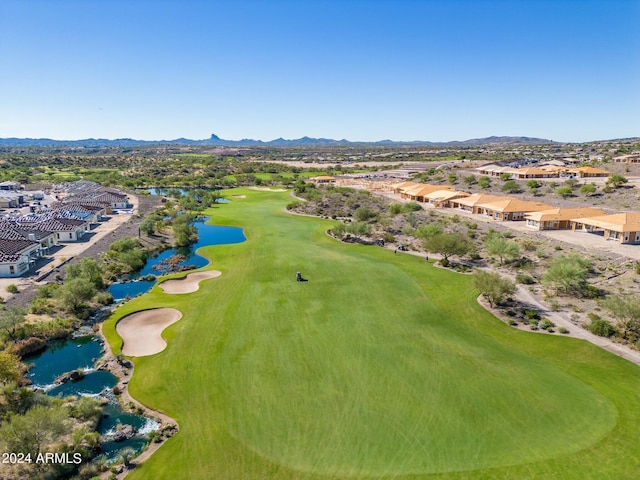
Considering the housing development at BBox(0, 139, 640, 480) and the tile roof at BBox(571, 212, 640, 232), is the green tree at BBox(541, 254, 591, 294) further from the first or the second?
the tile roof at BBox(571, 212, 640, 232)

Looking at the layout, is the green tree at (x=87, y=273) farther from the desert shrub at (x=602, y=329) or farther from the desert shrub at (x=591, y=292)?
the desert shrub at (x=591, y=292)

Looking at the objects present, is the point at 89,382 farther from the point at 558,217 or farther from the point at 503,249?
the point at 558,217

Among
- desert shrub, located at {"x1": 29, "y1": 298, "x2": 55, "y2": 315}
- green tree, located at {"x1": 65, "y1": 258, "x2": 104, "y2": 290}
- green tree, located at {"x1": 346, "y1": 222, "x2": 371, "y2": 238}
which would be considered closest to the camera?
desert shrub, located at {"x1": 29, "y1": 298, "x2": 55, "y2": 315}

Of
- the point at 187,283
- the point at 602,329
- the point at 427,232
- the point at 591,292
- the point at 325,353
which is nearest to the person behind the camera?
the point at 325,353

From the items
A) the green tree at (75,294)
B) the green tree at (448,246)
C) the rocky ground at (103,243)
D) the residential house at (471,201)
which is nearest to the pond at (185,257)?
the green tree at (75,294)

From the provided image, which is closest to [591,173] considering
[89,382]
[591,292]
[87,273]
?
[591,292]

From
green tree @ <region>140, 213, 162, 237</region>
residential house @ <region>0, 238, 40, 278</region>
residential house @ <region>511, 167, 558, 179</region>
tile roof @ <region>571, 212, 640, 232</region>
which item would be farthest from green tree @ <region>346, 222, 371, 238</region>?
residential house @ <region>511, 167, 558, 179</region>
